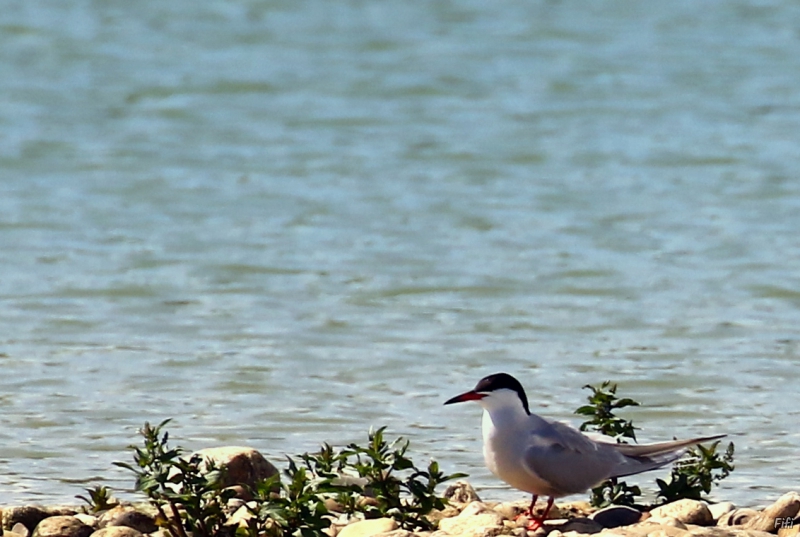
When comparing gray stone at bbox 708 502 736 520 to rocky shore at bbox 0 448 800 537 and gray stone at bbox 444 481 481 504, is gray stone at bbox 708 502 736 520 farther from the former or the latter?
gray stone at bbox 444 481 481 504

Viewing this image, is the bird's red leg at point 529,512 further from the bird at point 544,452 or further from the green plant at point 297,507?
the green plant at point 297,507

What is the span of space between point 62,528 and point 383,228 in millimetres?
6635

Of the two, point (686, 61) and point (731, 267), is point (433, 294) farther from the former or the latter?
point (686, 61)

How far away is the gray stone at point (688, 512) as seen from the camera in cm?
Answer: 573

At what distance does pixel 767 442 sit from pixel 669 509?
1.69m

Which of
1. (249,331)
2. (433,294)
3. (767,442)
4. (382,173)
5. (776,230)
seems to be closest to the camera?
(767,442)

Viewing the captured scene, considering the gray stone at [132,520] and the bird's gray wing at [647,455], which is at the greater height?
the bird's gray wing at [647,455]

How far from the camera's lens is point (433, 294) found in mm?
10297

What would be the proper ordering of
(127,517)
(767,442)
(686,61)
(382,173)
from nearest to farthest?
(127,517)
(767,442)
(382,173)
(686,61)

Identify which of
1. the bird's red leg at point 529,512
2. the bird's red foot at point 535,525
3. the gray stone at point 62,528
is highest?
the gray stone at point 62,528

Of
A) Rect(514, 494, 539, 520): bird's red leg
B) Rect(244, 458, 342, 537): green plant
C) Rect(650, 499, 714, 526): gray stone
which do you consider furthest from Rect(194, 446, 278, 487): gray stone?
Rect(650, 499, 714, 526): gray stone

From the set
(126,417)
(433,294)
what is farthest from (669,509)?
(433,294)

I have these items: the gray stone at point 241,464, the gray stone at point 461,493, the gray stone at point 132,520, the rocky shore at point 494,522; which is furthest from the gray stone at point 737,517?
the gray stone at point 132,520

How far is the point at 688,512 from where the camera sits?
226 inches
